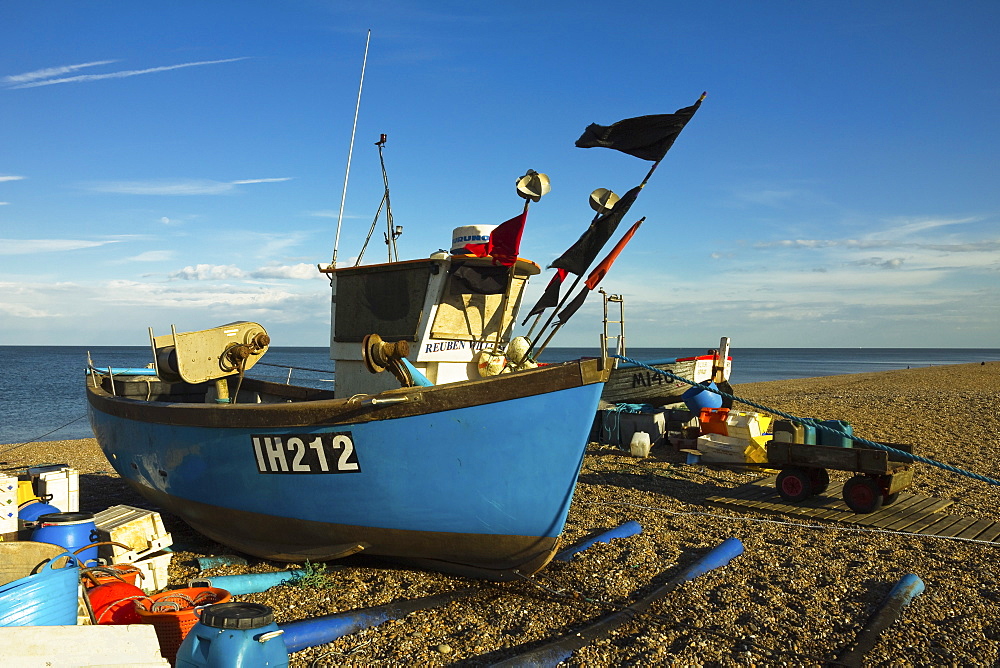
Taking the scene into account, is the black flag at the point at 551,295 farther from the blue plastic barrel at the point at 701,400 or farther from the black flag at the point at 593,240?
the blue plastic barrel at the point at 701,400

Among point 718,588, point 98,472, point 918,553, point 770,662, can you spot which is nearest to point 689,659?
point 770,662

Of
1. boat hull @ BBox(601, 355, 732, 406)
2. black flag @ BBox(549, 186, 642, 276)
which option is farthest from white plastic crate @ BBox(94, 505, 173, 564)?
boat hull @ BBox(601, 355, 732, 406)

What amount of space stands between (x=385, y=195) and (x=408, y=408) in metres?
4.43

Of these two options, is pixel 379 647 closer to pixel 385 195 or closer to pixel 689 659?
pixel 689 659

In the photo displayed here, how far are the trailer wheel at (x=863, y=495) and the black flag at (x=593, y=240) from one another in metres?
4.81

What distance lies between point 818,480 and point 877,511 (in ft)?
2.72

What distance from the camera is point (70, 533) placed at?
569 cm

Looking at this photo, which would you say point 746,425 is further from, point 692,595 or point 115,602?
point 115,602

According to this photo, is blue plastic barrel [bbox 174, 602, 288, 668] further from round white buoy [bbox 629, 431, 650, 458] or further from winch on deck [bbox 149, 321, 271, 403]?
round white buoy [bbox 629, 431, 650, 458]

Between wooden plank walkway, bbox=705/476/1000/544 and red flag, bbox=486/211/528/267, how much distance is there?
4805 mm

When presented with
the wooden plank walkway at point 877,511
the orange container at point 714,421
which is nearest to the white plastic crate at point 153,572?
the wooden plank walkway at point 877,511

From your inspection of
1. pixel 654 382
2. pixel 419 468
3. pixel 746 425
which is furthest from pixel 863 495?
pixel 654 382

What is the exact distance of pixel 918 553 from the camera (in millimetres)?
6801

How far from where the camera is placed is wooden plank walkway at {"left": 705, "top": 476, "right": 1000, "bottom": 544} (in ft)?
24.7
